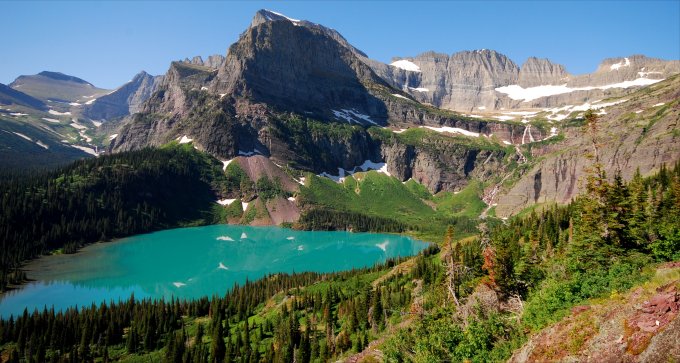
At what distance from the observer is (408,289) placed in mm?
74812

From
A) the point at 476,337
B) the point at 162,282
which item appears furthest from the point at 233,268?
the point at 476,337

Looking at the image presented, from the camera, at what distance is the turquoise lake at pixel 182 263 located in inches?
3991

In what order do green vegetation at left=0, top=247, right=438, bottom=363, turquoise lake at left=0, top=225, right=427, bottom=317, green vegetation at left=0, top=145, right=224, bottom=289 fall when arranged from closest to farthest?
green vegetation at left=0, top=247, right=438, bottom=363, turquoise lake at left=0, top=225, right=427, bottom=317, green vegetation at left=0, top=145, right=224, bottom=289

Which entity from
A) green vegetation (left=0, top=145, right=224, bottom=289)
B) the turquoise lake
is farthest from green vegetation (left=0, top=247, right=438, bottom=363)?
green vegetation (left=0, top=145, right=224, bottom=289)

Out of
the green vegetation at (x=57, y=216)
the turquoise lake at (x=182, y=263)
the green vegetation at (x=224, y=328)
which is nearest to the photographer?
the green vegetation at (x=224, y=328)

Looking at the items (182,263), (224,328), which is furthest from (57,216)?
(224,328)

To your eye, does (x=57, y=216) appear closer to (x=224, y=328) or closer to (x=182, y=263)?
(x=182, y=263)

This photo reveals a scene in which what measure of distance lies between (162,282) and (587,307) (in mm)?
112940

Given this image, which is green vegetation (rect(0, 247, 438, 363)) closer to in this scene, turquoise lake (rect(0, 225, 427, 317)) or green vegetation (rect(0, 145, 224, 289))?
turquoise lake (rect(0, 225, 427, 317))

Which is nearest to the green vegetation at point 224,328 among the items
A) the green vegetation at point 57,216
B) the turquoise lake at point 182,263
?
the turquoise lake at point 182,263

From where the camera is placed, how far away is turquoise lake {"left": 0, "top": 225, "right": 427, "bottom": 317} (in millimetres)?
101375

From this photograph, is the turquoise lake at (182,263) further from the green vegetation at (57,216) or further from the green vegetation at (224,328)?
the green vegetation at (224,328)

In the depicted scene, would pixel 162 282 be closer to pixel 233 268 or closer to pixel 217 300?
pixel 233 268

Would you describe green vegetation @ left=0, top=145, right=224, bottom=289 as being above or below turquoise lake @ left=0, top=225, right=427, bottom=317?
above
